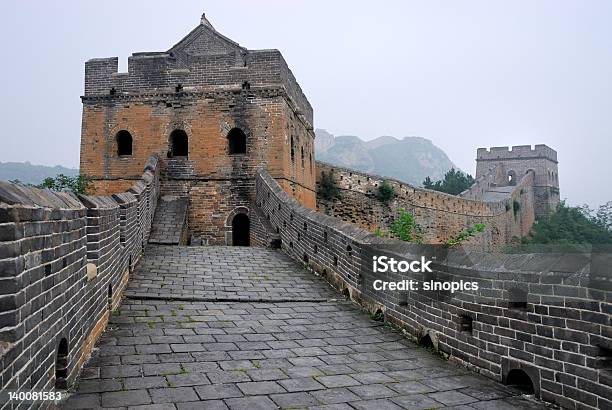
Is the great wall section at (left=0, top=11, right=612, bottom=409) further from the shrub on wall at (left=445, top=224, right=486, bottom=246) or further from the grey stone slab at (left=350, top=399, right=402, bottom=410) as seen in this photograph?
the shrub on wall at (left=445, top=224, right=486, bottom=246)

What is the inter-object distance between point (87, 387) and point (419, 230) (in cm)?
2228

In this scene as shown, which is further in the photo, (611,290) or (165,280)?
(165,280)

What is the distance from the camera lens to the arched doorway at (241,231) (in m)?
16.0

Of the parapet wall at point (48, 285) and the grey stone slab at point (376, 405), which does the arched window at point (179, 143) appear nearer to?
the parapet wall at point (48, 285)

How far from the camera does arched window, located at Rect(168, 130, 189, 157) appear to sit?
16038 millimetres

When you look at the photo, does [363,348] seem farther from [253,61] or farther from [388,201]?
[388,201]

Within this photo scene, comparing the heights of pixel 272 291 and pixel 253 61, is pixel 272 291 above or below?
below

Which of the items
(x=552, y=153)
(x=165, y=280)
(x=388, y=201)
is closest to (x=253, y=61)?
(x=165, y=280)

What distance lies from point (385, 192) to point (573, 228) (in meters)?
24.0

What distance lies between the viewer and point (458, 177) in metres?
51.4

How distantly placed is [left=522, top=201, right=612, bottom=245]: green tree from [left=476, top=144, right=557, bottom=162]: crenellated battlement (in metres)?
8.15

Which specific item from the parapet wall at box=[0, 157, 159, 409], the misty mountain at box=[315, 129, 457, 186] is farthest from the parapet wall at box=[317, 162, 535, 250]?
the misty mountain at box=[315, 129, 457, 186]

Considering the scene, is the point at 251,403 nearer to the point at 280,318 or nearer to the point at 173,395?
the point at 173,395

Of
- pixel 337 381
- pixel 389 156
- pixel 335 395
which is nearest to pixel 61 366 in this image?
pixel 335 395
